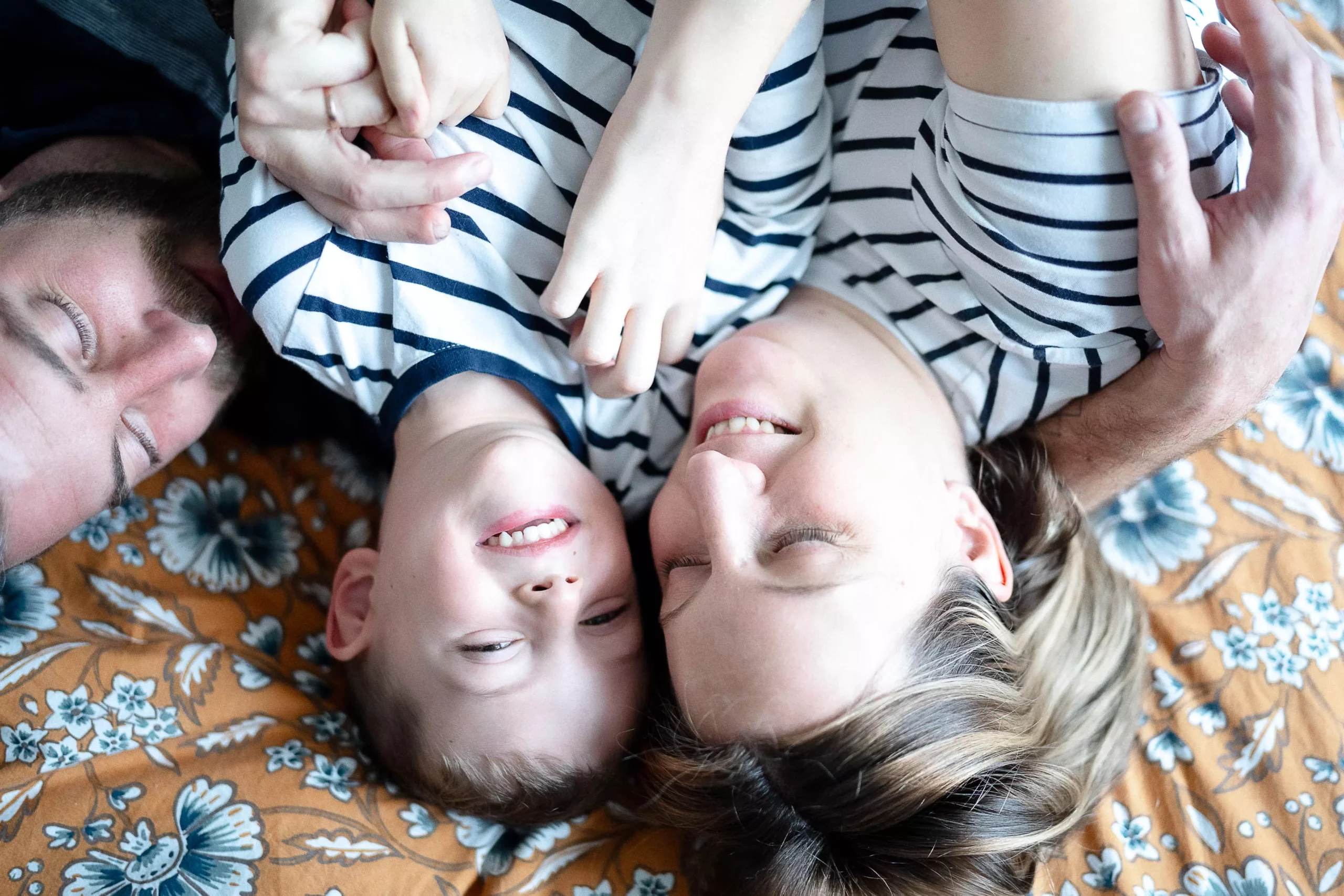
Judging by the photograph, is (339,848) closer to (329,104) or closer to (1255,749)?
(329,104)

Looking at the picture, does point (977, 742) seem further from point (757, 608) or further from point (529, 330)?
point (529, 330)

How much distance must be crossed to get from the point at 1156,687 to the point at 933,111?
818 millimetres

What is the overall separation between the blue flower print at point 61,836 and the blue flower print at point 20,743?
0.27ft

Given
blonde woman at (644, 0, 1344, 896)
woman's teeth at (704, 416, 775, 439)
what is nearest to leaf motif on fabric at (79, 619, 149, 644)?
blonde woman at (644, 0, 1344, 896)

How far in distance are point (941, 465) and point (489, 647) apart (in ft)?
1.80

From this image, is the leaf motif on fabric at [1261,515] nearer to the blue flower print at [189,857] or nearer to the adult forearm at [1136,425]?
the adult forearm at [1136,425]

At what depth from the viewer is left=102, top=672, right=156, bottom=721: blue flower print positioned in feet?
3.69

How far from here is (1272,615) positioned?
1310mm

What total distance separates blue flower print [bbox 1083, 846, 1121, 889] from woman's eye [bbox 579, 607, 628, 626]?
66cm

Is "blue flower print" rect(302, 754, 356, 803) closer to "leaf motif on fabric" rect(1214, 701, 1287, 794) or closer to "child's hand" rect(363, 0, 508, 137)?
"child's hand" rect(363, 0, 508, 137)

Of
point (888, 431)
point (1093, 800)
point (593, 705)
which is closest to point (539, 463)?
point (593, 705)

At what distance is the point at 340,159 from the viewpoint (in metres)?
1.00

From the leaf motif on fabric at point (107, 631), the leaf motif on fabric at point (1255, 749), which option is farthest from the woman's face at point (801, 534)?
the leaf motif on fabric at point (107, 631)

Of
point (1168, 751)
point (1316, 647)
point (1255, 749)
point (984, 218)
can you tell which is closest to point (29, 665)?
point (984, 218)
